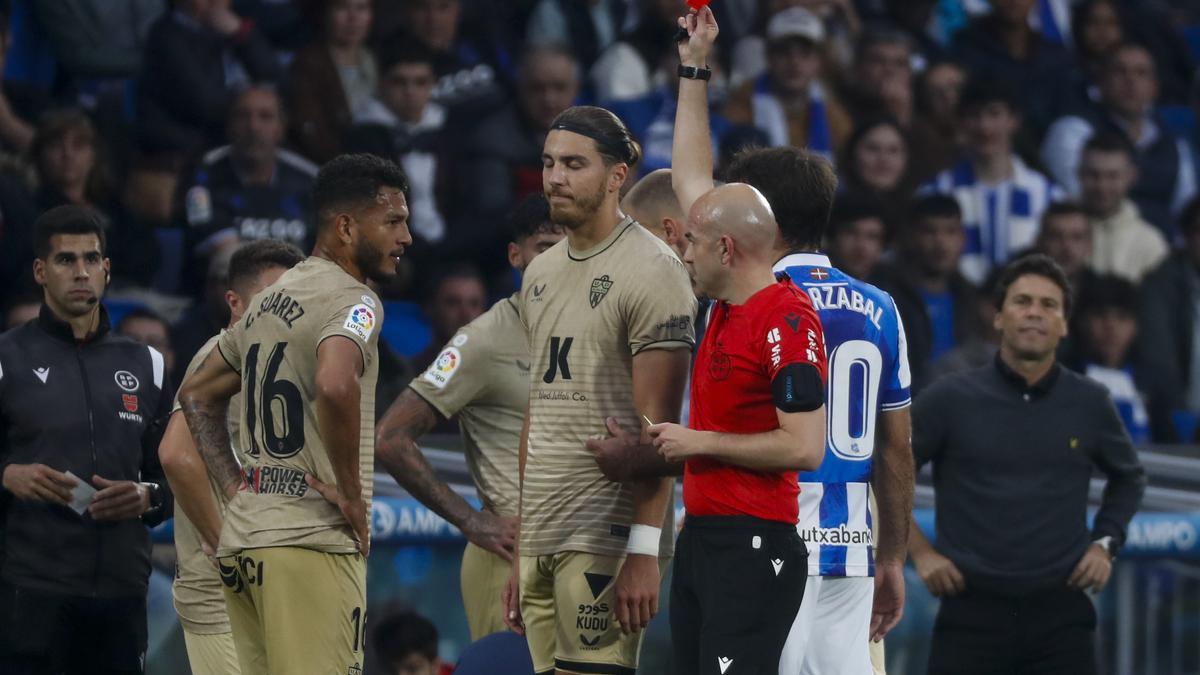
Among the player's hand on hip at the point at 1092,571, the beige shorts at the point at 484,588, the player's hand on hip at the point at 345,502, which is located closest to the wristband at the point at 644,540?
the player's hand on hip at the point at 345,502

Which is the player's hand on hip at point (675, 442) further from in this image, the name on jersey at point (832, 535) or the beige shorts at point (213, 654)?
the beige shorts at point (213, 654)

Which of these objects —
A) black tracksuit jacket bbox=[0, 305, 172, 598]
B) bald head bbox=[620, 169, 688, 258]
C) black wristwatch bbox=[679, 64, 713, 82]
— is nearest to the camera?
black wristwatch bbox=[679, 64, 713, 82]

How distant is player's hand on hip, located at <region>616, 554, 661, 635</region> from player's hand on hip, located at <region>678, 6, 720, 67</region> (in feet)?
5.10

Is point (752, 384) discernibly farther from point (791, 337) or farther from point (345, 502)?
point (345, 502)

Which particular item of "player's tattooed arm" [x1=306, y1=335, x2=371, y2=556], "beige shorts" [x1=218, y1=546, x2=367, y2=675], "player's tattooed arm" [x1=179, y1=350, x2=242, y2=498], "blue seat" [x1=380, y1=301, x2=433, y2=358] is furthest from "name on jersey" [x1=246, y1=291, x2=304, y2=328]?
"blue seat" [x1=380, y1=301, x2=433, y2=358]

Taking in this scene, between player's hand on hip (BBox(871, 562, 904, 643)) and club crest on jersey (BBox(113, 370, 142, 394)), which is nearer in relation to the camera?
player's hand on hip (BBox(871, 562, 904, 643))

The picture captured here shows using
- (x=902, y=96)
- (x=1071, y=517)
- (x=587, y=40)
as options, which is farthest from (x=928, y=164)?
(x=1071, y=517)

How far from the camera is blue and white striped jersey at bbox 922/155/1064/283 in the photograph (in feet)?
40.5

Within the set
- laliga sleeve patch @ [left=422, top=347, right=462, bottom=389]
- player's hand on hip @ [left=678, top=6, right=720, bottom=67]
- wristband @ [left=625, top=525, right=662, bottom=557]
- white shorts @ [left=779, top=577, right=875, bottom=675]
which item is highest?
player's hand on hip @ [left=678, top=6, right=720, bottom=67]

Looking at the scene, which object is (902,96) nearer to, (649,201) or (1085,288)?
(1085,288)

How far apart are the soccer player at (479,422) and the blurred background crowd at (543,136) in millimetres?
2495

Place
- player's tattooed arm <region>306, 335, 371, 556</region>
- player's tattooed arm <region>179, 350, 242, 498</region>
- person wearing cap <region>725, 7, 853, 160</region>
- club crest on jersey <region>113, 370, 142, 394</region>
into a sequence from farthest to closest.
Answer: person wearing cap <region>725, 7, 853, 160</region> < club crest on jersey <region>113, 370, 142, 394</region> < player's tattooed arm <region>179, 350, 242, 498</region> < player's tattooed arm <region>306, 335, 371, 556</region>

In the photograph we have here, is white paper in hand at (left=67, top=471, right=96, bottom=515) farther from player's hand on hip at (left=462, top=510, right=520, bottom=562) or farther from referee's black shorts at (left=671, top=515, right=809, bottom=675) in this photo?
referee's black shorts at (left=671, top=515, right=809, bottom=675)

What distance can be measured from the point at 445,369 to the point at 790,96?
6229mm
